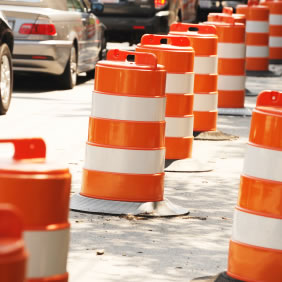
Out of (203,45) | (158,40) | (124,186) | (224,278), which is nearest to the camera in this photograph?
(224,278)

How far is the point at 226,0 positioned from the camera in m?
35.6

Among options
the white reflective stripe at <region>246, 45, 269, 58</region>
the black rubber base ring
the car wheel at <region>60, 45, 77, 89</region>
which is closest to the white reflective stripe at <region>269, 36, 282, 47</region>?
the white reflective stripe at <region>246, 45, 269, 58</region>

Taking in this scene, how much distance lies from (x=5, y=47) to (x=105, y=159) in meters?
5.04

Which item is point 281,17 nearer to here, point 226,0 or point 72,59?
point 72,59

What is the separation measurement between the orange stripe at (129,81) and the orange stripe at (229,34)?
6465mm

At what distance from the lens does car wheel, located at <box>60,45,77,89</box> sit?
14781 millimetres

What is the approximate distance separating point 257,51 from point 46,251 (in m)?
16.3

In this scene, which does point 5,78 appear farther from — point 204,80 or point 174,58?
point 174,58

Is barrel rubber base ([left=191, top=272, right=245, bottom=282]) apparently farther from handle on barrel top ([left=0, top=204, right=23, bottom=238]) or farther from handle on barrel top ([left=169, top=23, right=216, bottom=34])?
handle on barrel top ([left=169, top=23, right=216, bottom=34])

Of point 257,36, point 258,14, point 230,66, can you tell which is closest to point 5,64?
point 230,66

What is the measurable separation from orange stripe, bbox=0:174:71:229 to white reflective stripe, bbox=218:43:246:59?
33.3 ft

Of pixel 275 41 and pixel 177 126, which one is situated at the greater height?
pixel 275 41

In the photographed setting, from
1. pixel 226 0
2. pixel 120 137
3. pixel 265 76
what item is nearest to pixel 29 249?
pixel 120 137

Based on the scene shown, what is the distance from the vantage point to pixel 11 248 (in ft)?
8.68
